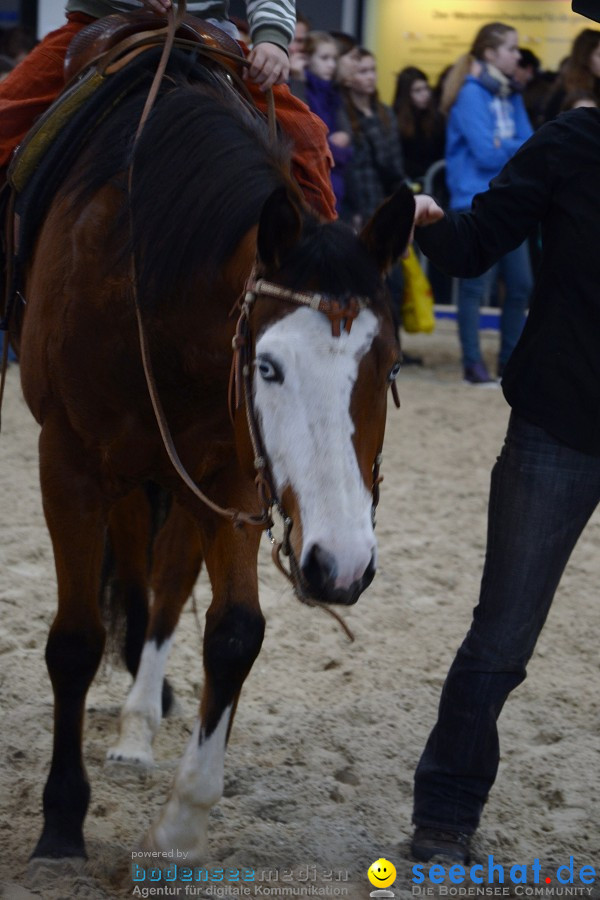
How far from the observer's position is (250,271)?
2617mm

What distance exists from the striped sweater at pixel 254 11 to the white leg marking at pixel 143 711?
5.70ft

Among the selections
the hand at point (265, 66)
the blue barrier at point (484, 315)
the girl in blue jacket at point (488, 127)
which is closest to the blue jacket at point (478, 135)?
the girl in blue jacket at point (488, 127)

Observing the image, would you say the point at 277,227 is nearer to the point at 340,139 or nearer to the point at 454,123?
the point at 340,139

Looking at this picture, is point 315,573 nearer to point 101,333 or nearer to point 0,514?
point 101,333

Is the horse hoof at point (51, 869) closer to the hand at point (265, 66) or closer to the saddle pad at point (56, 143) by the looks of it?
the saddle pad at point (56, 143)

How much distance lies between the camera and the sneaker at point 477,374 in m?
9.42

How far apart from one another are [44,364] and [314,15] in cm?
1005

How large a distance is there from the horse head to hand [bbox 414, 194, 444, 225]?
1.10ft

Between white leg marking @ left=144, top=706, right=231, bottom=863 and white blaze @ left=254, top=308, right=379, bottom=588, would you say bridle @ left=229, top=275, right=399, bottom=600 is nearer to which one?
white blaze @ left=254, top=308, right=379, bottom=588

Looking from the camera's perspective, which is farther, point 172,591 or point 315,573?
point 172,591

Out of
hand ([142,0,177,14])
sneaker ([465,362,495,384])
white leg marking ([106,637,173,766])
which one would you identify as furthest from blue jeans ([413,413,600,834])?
sneaker ([465,362,495,384])

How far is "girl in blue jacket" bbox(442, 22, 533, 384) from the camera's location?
28.8ft

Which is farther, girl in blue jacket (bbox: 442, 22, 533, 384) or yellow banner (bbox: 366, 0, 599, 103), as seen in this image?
yellow banner (bbox: 366, 0, 599, 103)

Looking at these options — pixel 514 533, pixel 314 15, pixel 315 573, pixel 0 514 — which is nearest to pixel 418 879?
pixel 514 533
